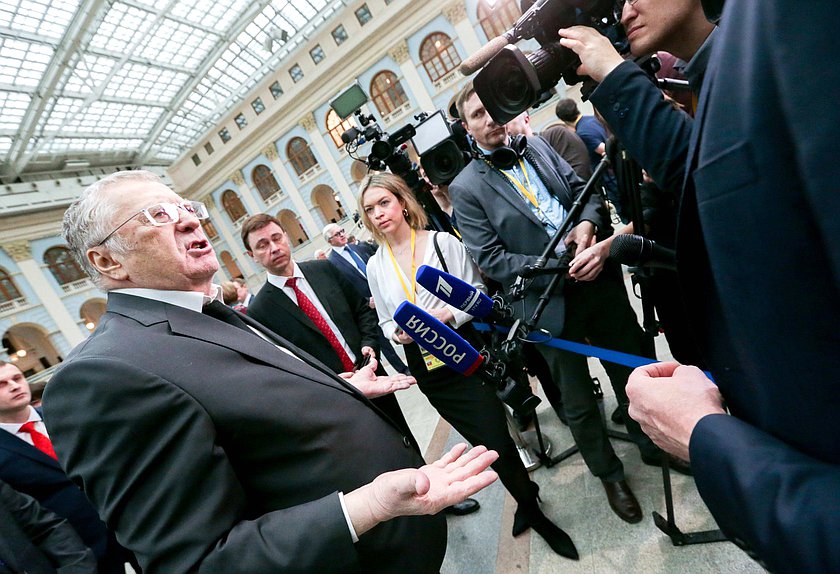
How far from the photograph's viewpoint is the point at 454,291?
4.75ft

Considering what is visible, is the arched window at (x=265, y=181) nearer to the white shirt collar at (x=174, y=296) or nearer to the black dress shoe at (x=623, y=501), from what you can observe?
the white shirt collar at (x=174, y=296)

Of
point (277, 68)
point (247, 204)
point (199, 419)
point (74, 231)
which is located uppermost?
point (277, 68)

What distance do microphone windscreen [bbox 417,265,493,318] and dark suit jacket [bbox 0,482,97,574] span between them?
240 centimetres

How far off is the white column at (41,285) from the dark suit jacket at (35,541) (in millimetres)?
21095

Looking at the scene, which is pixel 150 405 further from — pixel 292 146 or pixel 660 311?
pixel 292 146

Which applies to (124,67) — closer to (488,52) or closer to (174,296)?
(174,296)

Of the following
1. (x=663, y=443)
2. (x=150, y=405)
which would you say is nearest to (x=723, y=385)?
(x=663, y=443)

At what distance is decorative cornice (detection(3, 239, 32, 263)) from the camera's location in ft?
54.0

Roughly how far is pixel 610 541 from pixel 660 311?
1.34 metres

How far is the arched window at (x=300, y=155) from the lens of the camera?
2022 centimetres

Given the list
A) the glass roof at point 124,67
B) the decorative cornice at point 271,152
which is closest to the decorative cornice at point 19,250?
the glass roof at point 124,67

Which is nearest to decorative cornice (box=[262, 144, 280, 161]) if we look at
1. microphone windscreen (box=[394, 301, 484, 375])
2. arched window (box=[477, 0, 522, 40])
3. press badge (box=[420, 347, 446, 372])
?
arched window (box=[477, 0, 522, 40])

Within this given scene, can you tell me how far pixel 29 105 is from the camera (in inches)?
579

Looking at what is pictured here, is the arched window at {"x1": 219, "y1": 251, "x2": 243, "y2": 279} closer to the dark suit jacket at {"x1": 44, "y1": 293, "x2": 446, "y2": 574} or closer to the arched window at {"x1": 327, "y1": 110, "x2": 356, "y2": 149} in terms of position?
the arched window at {"x1": 327, "y1": 110, "x2": 356, "y2": 149}
